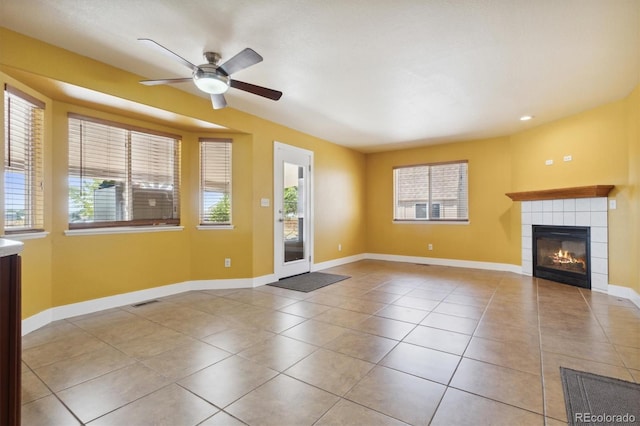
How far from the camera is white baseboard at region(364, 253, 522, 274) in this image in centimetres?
568

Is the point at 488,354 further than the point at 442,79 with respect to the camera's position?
No

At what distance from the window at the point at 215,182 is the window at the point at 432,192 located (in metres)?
3.95

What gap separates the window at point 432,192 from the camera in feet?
20.3

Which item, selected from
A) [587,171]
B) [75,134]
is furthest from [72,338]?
[587,171]

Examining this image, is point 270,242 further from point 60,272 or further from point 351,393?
point 351,393

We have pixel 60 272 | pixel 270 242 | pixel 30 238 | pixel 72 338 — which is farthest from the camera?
pixel 270 242

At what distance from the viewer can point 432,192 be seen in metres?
6.51

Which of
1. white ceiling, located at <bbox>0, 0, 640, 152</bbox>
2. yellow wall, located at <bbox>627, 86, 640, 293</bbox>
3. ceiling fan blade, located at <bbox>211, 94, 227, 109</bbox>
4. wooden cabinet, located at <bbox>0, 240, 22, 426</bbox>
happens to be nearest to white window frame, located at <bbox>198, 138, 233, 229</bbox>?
white ceiling, located at <bbox>0, 0, 640, 152</bbox>

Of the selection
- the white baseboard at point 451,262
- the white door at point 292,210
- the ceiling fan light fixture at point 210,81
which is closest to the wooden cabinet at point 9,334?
the ceiling fan light fixture at point 210,81

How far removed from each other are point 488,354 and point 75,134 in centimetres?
457

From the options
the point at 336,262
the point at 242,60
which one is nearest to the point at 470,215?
the point at 336,262

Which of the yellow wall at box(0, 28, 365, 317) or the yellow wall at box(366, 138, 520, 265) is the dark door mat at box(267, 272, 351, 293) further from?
the yellow wall at box(366, 138, 520, 265)

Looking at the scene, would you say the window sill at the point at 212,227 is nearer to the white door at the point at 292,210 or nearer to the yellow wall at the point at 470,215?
the white door at the point at 292,210

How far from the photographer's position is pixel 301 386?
1.96 m
